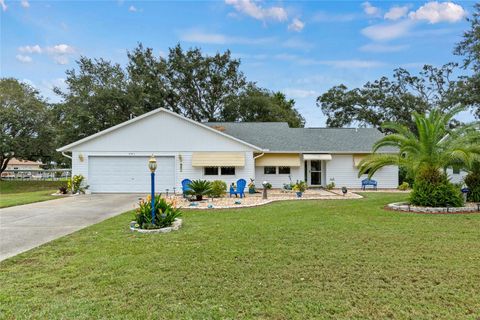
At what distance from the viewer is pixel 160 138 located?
2220 centimetres

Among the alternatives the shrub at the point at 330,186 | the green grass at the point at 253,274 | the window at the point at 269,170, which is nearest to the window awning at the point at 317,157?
the shrub at the point at 330,186

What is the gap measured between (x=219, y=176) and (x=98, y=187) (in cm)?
838

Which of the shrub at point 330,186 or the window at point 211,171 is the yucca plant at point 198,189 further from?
the shrub at point 330,186

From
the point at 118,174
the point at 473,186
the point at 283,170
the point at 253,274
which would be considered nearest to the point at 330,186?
the point at 283,170

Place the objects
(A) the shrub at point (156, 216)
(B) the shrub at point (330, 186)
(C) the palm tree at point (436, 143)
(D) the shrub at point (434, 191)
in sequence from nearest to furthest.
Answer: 1. (A) the shrub at point (156, 216)
2. (D) the shrub at point (434, 191)
3. (C) the palm tree at point (436, 143)
4. (B) the shrub at point (330, 186)

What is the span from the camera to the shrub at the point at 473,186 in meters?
14.2

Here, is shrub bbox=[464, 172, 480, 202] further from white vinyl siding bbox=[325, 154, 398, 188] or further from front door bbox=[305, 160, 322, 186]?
front door bbox=[305, 160, 322, 186]

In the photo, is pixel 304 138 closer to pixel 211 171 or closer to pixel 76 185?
pixel 211 171

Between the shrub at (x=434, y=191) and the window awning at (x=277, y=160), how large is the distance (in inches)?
442

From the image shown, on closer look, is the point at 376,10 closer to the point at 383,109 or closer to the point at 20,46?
the point at 20,46

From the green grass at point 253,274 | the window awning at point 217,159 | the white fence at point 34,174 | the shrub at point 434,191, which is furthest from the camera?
the white fence at point 34,174

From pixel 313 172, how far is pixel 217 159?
8158 mm

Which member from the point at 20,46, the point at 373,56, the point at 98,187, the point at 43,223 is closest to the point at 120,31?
the point at 20,46

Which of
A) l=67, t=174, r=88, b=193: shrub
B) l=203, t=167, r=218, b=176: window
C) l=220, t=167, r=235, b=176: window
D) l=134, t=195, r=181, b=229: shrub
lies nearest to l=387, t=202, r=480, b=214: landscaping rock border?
l=134, t=195, r=181, b=229: shrub
